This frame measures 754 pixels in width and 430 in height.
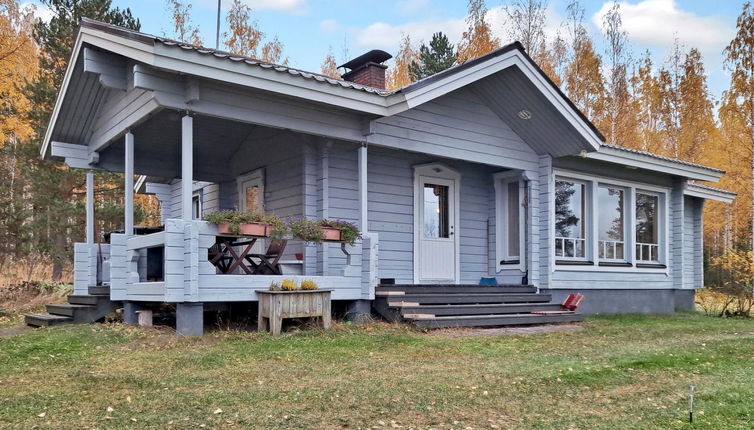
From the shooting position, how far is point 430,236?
11445mm

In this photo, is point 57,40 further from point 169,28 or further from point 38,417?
point 38,417

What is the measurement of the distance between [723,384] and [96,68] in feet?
26.4

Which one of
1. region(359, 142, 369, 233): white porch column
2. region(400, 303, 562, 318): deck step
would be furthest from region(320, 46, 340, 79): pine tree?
region(359, 142, 369, 233): white porch column

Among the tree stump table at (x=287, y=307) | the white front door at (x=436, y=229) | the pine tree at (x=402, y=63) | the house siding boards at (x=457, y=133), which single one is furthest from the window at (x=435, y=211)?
the pine tree at (x=402, y=63)

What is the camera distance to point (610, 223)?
1321 cm

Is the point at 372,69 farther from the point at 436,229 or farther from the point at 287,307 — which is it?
the point at 287,307

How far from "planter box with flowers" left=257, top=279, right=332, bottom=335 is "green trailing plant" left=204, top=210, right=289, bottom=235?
62 centimetres

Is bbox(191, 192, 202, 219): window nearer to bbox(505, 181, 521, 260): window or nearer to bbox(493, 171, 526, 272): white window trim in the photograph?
bbox(493, 171, 526, 272): white window trim

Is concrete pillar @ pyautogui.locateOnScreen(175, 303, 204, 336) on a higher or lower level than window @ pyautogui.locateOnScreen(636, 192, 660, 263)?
lower

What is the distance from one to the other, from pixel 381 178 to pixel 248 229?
3600mm

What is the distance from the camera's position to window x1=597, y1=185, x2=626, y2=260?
13023 mm

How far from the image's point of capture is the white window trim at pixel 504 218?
12.0 metres

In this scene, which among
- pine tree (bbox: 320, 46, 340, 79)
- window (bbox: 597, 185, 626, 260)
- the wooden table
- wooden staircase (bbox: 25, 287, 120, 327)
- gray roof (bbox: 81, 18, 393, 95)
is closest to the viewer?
gray roof (bbox: 81, 18, 393, 95)

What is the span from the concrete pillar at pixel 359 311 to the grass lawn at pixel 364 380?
0.55 metres
